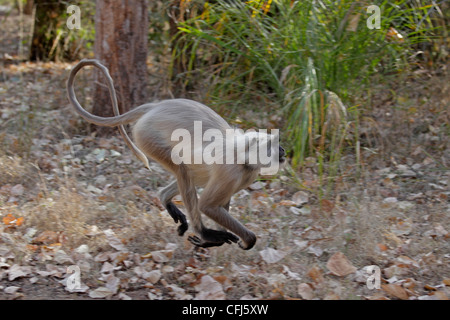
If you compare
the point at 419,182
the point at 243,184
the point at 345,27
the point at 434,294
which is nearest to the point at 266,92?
the point at 345,27

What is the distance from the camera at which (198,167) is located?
357 cm

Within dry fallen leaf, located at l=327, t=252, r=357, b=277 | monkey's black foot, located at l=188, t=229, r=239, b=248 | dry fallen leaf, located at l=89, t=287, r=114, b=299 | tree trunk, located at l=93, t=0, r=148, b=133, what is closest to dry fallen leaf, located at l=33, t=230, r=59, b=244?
dry fallen leaf, located at l=89, t=287, r=114, b=299

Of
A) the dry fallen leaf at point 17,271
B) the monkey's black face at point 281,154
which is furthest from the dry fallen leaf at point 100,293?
the monkey's black face at point 281,154

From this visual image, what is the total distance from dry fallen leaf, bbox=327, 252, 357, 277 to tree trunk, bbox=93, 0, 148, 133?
306 cm

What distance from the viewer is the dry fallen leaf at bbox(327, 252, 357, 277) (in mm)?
3486

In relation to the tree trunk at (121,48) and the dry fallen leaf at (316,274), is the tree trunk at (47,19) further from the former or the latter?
the dry fallen leaf at (316,274)

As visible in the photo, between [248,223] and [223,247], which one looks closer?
[223,247]

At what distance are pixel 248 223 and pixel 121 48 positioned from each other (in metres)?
2.64

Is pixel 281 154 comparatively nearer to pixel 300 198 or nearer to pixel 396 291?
pixel 396 291

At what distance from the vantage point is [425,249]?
3738 millimetres

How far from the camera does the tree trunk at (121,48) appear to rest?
5770mm

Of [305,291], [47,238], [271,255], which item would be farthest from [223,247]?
[47,238]

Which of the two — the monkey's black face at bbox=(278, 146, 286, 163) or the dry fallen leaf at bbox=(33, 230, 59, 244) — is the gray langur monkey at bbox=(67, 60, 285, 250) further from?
the dry fallen leaf at bbox=(33, 230, 59, 244)

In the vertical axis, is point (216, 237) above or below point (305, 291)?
above
